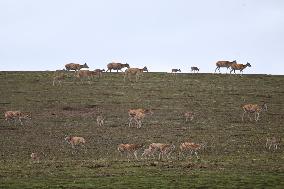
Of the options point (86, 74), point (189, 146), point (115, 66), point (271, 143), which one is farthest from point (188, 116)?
point (115, 66)

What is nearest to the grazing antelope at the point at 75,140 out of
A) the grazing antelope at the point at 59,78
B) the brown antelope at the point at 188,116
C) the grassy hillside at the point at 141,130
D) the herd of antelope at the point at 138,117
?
the herd of antelope at the point at 138,117

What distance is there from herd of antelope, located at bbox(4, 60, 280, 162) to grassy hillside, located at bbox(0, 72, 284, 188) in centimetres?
51

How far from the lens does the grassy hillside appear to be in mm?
26797

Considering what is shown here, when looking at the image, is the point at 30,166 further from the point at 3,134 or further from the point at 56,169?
the point at 3,134

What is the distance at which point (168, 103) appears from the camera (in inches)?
2018

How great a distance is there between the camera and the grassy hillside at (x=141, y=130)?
26.8 m

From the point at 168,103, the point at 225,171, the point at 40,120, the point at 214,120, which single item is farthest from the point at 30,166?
the point at 168,103

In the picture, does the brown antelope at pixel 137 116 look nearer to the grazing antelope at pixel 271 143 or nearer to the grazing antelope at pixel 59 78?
the grazing antelope at pixel 271 143

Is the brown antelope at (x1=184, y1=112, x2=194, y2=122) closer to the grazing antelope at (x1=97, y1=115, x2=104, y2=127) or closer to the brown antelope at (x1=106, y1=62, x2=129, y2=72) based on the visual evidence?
the grazing antelope at (x1=97, y1=115, x2=104, y2=127)

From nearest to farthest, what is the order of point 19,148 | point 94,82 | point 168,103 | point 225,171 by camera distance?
point 225,171 → point 19,148 → point 168,103 → point 94,82

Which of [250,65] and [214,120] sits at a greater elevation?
[250,65]

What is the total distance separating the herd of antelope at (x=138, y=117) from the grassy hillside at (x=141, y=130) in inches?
20.2

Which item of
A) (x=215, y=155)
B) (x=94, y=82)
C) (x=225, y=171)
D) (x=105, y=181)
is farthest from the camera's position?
(x=94, y=82)

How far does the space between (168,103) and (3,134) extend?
49.4 ft
